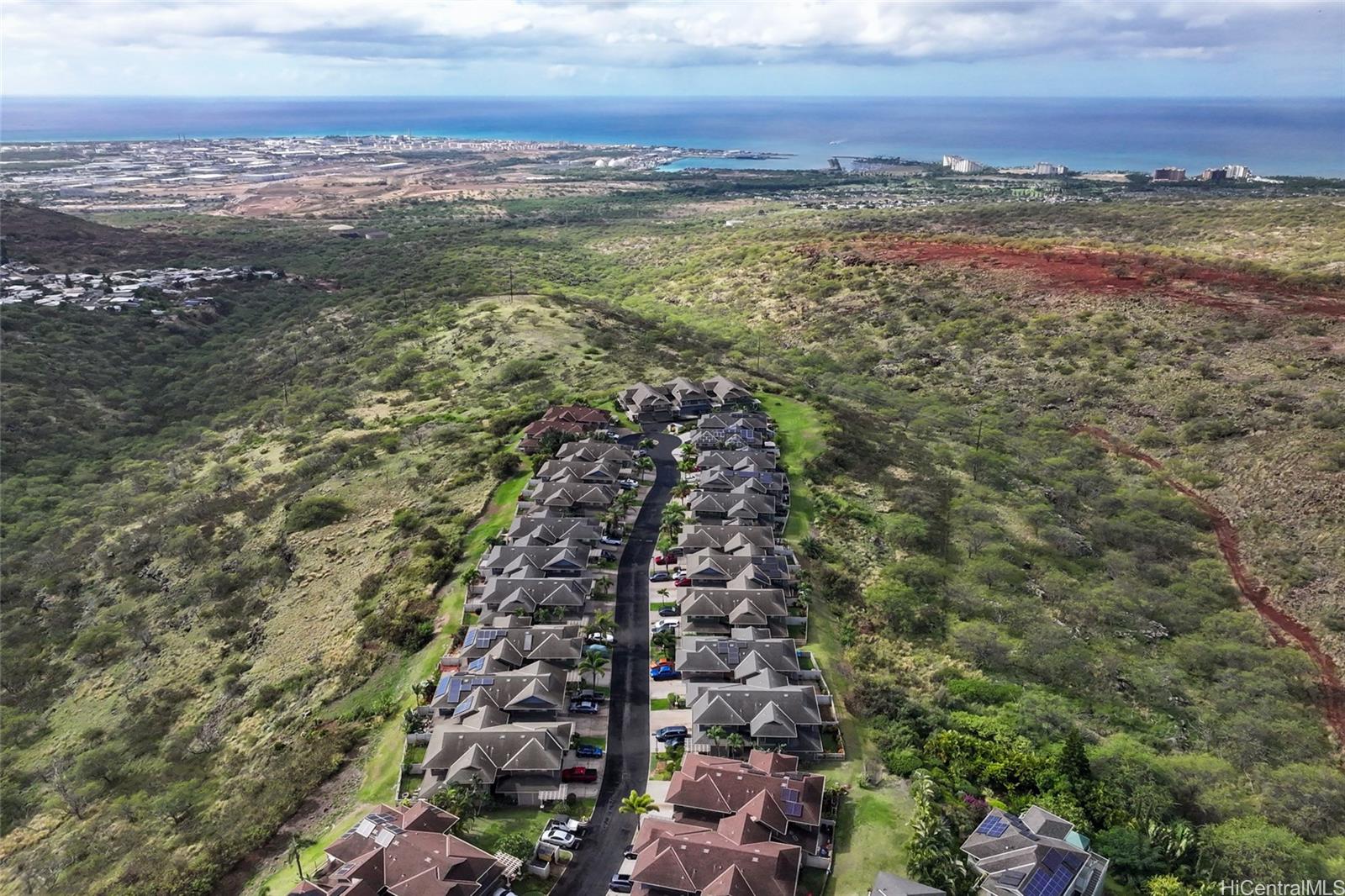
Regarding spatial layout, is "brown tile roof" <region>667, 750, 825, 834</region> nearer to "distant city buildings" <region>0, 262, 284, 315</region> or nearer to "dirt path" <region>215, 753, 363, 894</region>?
"dirt path" <region>215, 753, 363, 894</region>

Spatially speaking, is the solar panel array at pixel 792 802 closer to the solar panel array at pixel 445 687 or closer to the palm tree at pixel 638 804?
the palm tree at pixel 638 804

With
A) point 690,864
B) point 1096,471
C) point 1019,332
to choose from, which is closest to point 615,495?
point 690,864

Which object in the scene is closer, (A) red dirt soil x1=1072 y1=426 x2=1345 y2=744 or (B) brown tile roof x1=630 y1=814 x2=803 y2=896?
(B) brown tile roof x1=630 y1=814 x2=803 y2=896

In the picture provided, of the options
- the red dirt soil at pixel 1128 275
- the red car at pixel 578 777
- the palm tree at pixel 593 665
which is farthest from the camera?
the red dirt soil at pixel 1128 275

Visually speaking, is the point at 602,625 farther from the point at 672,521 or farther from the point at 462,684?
the point at 672,521

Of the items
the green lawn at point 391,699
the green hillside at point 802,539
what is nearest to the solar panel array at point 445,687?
the green lawn at point 391,699

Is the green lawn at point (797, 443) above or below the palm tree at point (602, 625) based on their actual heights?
above

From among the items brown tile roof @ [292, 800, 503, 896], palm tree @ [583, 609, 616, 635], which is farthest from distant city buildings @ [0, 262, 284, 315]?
brown tile roof @ [292, 800, 503, 896]

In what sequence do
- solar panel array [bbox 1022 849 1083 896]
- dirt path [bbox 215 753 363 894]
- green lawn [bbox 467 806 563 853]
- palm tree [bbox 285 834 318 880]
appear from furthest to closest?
1. green lawn [bbox 467 806 563 853]
2. dirt path [bbox 215 753 363 894]
3. palm tree [bbox 285 834 318 880]
4. solar panel array [bbox 1022 849 1083 896]
